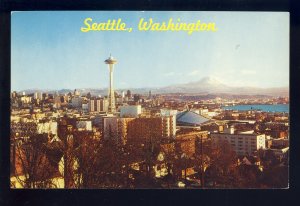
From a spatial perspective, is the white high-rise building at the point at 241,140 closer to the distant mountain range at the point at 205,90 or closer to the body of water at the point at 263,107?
the body of water at the point at 263,107

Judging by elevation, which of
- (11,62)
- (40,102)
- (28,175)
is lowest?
(28,175)

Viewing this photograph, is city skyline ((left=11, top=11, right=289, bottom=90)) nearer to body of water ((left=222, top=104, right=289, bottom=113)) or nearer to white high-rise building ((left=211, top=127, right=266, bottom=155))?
body of water ((left=222, top=104, right=289, bottom=113))

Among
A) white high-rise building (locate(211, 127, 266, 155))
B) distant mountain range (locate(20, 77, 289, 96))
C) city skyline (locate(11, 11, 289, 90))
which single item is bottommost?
white high-rise building (locate(211, 127, 266, 155))

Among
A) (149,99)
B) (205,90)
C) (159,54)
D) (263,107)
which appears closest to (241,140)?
(263,107)

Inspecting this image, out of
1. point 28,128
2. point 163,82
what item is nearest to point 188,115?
point 163,82

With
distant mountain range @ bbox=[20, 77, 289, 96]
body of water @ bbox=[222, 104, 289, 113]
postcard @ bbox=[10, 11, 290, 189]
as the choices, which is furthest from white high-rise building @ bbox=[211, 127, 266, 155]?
distant mountain range @ bbox=[20, 77, 289, 96]
